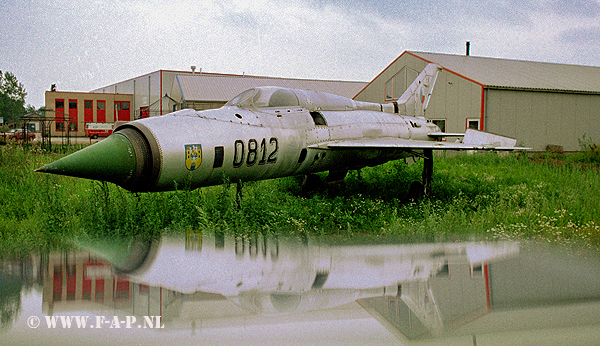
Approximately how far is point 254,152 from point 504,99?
1926 centimetres

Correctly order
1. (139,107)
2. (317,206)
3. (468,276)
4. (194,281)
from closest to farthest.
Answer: (194,281), (468,276), (317,206), (139,107)

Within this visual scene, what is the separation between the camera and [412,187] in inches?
457

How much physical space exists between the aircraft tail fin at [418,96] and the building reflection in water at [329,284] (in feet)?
26.7

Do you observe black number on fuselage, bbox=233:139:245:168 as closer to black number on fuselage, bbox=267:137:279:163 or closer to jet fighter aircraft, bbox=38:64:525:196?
jet fighter aircraft, bbox=38:64:525:196

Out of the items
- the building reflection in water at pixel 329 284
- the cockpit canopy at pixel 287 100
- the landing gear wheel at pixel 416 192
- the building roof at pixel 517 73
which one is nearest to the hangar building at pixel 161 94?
the building roof at pixel 517 73

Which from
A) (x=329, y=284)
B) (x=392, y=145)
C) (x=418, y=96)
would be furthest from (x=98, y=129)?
(x=329, y=284)

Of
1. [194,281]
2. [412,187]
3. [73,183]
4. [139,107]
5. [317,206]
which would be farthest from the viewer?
[139,107]

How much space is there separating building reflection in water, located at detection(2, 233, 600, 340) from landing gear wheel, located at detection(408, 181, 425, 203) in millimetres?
5017

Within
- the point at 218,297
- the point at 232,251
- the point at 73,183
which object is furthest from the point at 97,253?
the point at 73,183

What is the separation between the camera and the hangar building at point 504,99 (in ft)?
75.8

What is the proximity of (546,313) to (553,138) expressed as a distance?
23953mm

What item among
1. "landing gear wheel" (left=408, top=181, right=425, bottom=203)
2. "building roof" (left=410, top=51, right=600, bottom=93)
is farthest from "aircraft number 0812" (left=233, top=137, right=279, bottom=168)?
"building roof" (left=410, top=51, right=600, bottom=93)

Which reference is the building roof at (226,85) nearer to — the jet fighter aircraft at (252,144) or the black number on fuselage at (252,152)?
the jet fighter aircraft at (252,144)

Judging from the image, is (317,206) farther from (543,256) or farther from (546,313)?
(546,313)
